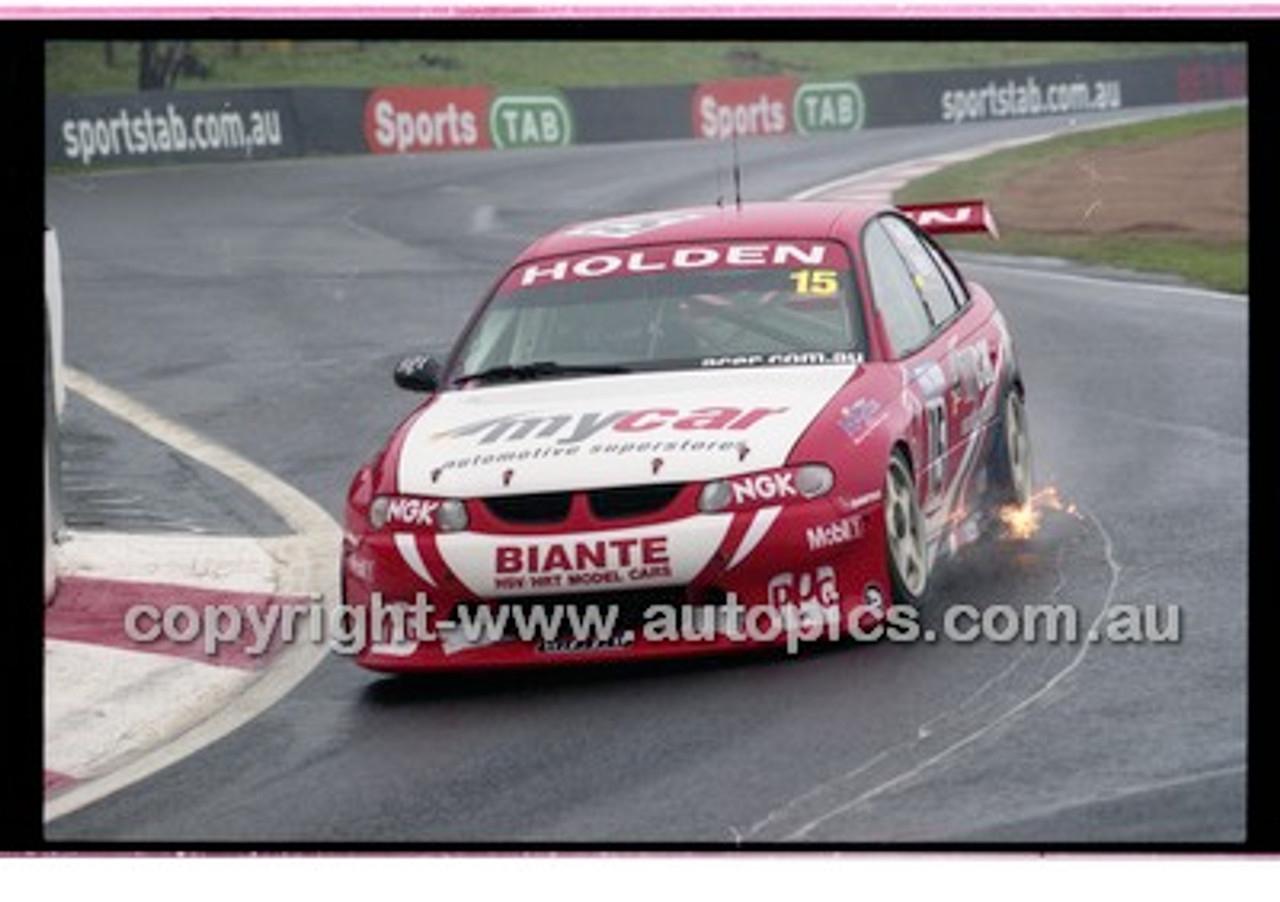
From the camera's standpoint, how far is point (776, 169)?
33.5 m

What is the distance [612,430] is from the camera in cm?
922

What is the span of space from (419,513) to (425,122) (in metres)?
27.5

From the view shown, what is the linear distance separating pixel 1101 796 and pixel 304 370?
9.77m

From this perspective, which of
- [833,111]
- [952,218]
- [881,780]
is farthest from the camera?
[833,111]

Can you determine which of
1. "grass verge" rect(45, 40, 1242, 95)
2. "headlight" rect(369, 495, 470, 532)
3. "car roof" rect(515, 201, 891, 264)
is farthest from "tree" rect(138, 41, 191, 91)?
"headlight" rect(369, 495, 470, 532)

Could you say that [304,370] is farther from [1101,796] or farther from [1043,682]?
[1101,796]

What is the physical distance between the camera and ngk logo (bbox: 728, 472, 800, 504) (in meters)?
8.95

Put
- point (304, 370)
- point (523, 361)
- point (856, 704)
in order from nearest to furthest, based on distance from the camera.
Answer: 1. point (856, 704)
2. point (523, 361)
3. point (304, 370)

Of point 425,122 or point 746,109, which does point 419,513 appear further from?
point 746,109

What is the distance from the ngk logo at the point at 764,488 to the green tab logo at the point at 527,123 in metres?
26.9

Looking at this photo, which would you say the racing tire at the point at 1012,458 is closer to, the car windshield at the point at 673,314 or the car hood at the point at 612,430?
the car windshield at the point at 673,314

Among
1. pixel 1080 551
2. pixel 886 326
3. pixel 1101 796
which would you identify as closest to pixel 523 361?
pixel 886 326

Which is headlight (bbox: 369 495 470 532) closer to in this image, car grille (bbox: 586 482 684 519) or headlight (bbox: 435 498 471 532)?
headlight (bbox: 435 498 471 532)

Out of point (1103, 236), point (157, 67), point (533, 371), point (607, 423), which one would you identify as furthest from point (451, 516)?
point (157, 67)
